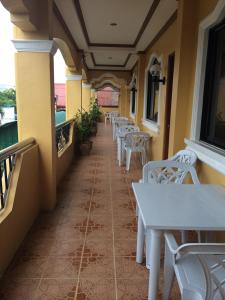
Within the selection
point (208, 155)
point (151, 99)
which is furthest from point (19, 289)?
point (151, 99)

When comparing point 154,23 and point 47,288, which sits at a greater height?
point 154,23

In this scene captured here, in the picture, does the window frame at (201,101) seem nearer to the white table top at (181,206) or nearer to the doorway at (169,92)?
the white table top at (181,206)

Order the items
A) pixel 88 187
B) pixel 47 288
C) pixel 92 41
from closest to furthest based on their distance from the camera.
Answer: pixel 47 288, pixel 88 187, pixel 92 41

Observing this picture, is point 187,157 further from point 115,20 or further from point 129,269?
point 115,20

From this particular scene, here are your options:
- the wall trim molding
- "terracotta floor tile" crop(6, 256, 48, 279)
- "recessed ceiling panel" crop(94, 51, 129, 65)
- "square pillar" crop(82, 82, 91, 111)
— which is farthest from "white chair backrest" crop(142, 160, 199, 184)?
"square pillar" crop(82, 82, 91, 111)

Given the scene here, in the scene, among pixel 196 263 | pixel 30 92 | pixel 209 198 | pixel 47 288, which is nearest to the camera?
pixel 196 263

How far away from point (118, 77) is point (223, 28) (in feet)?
28.2

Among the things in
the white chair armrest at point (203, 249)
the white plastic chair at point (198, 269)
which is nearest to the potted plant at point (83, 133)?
the white plastic chair at point (198, 269)

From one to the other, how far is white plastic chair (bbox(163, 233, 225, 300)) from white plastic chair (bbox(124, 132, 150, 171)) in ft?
10.6

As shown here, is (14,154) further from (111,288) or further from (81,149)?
(81,149)

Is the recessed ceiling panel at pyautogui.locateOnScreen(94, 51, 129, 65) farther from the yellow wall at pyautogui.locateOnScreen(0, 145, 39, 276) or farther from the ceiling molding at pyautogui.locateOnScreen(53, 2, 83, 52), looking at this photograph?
the yellow wall at pyautogui.locateOnScreen(0, 145, 39, 276)

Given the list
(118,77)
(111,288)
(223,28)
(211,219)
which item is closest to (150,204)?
(211,219)

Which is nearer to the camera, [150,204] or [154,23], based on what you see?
[150,204]

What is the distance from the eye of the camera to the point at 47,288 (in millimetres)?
1712
